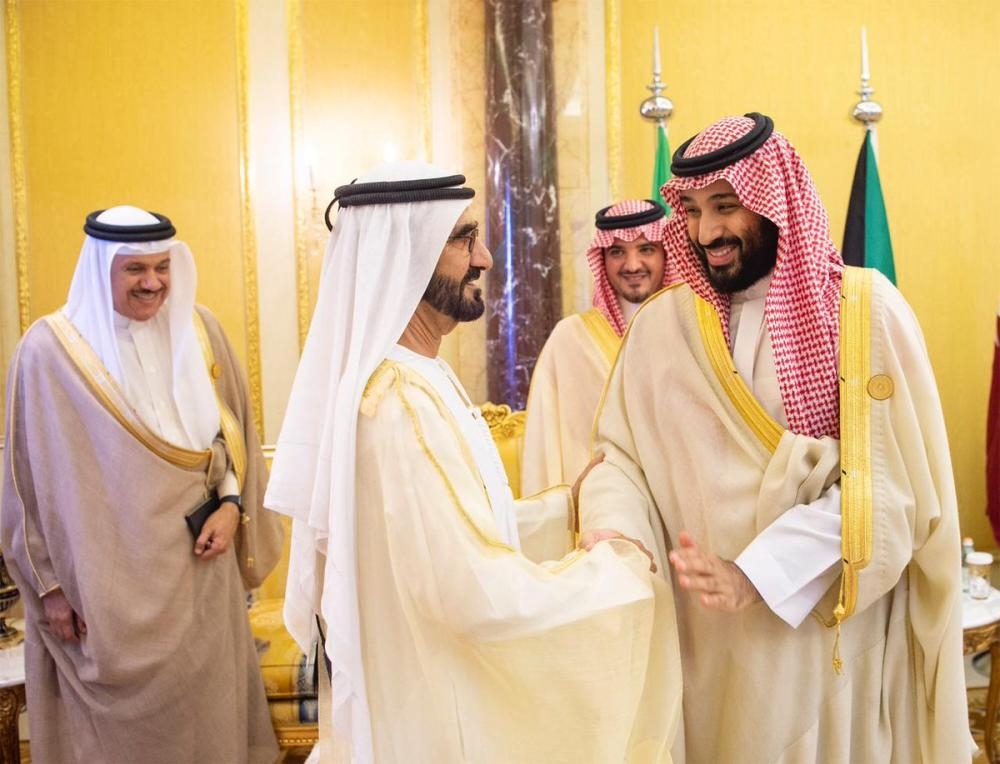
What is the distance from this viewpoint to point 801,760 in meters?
2.09

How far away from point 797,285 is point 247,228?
3182 mm

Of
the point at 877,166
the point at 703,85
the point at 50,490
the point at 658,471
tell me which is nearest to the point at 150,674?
the point at 50,490

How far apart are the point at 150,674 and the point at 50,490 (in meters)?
0.69

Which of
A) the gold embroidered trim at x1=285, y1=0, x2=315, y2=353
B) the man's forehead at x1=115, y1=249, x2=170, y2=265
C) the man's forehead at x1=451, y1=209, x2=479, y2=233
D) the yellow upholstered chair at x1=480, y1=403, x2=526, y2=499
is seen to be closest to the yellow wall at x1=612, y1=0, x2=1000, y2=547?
the yellow upholstered chair at x1=480, y1=403, x2=526, y2=499

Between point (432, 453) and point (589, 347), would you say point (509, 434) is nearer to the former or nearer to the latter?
point (589, 347)

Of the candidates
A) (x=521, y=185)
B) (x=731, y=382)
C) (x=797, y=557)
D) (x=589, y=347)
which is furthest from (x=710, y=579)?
(x=521, y=185)

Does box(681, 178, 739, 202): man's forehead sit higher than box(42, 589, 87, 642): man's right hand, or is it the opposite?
box(681, 178, 739, 202): man's forehead

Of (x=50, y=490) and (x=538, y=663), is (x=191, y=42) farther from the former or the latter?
(x=538, y=663)

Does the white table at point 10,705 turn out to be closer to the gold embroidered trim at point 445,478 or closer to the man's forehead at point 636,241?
the gold embroidered trim at point 445,478

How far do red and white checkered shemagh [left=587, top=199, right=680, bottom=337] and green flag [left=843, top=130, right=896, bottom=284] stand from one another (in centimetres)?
134

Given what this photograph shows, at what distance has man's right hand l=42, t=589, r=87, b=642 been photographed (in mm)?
3240

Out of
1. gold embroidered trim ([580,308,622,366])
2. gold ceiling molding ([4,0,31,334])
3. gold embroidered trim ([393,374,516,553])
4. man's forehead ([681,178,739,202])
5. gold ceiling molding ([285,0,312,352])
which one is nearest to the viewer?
gold embroidered trim ([393,374,516,553])

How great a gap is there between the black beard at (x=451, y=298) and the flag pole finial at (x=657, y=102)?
9.56 ft

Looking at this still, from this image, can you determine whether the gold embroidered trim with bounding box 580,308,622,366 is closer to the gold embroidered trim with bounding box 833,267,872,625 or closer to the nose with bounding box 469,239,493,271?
the nose with bounding box 469,239,493,271
